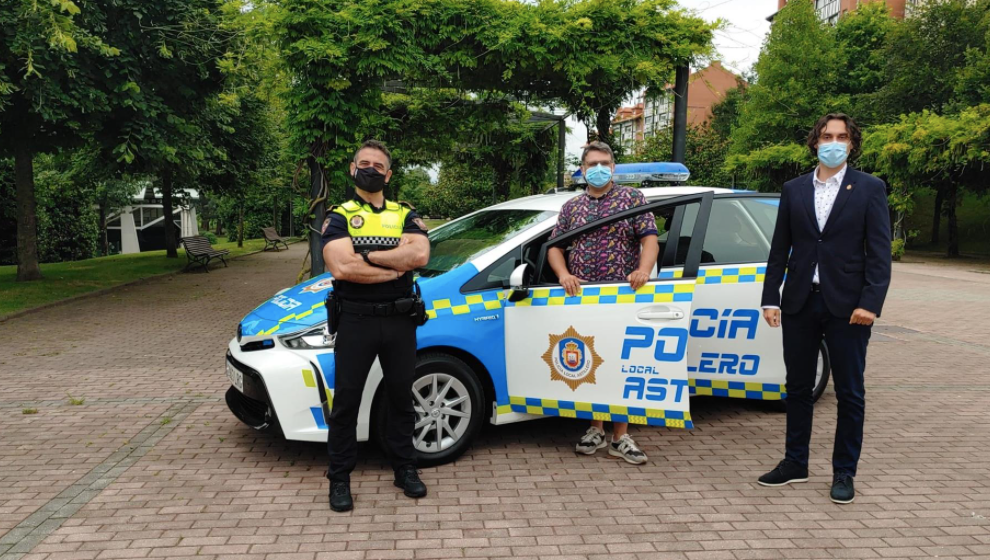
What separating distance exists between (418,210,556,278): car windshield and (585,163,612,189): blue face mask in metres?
0.60

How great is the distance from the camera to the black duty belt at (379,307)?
11.2 feet

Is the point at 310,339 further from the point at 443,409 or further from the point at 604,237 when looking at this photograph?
the point at 604,237

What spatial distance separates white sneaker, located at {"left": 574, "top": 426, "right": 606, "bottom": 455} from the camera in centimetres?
435

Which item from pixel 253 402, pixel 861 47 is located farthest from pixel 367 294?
pixel 861 47

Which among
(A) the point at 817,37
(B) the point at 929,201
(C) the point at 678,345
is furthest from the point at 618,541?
(B) the point at 929,201

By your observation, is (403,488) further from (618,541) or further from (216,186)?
(216,186)

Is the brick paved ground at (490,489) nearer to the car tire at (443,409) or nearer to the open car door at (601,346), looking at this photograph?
the car tire at (443,409)

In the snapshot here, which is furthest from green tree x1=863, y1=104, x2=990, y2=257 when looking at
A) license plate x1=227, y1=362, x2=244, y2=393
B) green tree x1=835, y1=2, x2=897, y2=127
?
license plate x1=227, y1=362, x2=244, y2=393

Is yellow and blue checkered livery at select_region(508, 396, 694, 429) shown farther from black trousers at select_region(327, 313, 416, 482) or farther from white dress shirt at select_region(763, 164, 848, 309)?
white dress shirt at select_region(763, 164, 848, 309)

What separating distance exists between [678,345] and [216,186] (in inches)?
768

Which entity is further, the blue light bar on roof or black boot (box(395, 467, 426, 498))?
the blue light bar on roof

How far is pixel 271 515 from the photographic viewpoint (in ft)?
11.4

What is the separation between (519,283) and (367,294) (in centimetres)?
91

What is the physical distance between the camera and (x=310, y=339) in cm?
389
